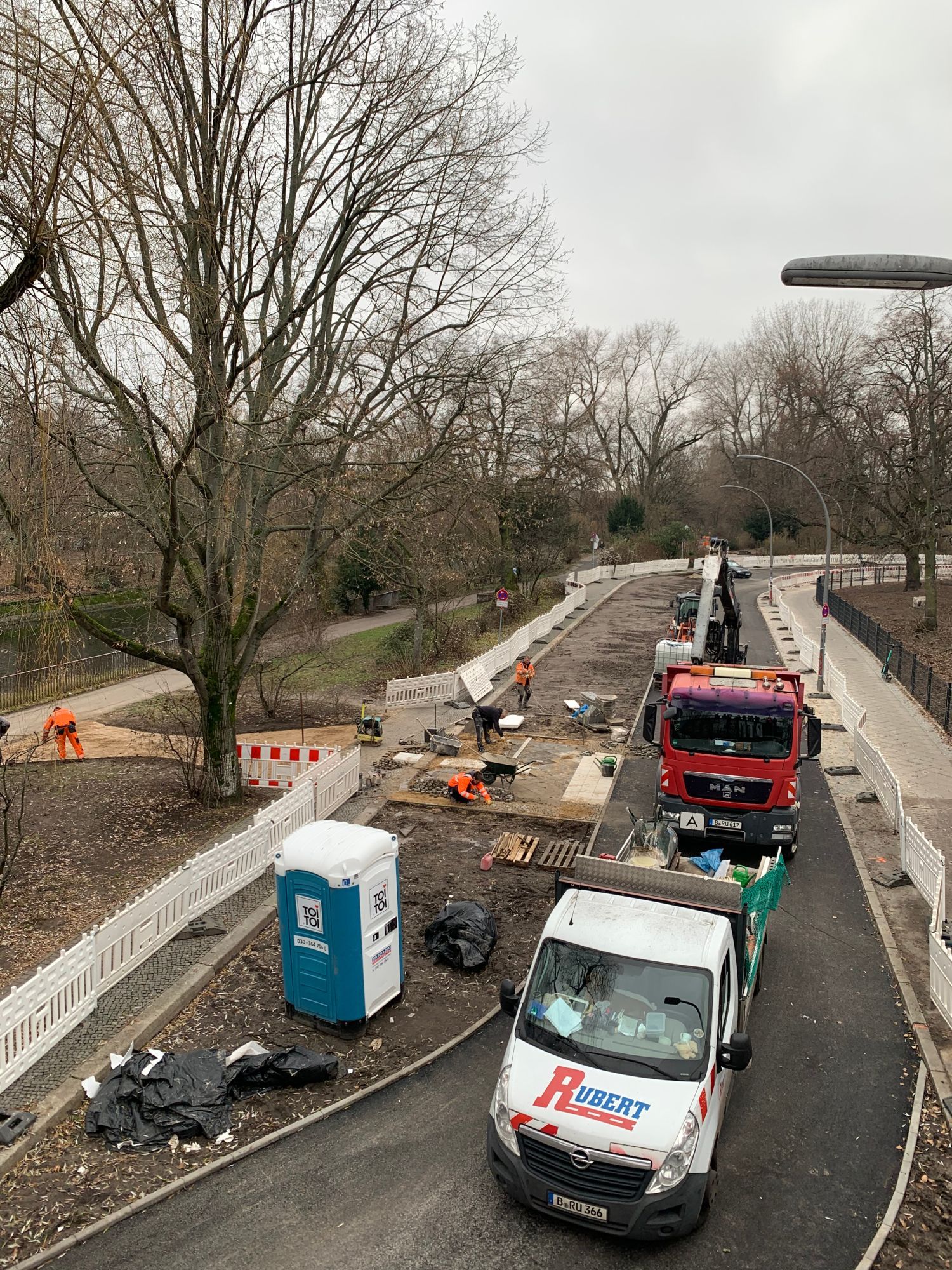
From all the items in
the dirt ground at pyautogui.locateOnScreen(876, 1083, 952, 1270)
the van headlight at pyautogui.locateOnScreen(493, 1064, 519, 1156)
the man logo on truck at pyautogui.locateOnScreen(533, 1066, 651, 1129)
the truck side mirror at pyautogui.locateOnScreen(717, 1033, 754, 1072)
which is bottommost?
the dirt ground at pyautogui.locateOnScreen(876, 1083, 952, 1270)

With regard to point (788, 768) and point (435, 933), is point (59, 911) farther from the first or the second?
point (788, 768)

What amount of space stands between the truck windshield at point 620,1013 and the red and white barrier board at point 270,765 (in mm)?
10123

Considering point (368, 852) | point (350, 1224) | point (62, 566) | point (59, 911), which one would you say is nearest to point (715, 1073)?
point (350, 1224)

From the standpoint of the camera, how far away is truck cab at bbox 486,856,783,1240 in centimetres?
582

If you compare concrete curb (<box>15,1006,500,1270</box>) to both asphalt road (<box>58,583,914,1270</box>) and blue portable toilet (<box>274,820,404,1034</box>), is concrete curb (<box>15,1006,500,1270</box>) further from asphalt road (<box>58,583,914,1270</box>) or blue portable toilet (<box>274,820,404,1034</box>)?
blue portable toilet (<box>274,820,404,1034</box>)

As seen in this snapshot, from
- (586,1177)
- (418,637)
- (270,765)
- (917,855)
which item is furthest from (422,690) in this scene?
(586,1177)

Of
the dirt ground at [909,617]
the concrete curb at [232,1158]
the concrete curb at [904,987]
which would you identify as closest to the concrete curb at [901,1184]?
the concrete curb at [904,987]

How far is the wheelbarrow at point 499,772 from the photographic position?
53.5ft

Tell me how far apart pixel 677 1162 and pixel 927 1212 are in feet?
6.76

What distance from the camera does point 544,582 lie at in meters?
50.6

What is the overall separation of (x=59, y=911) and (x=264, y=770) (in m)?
5.79

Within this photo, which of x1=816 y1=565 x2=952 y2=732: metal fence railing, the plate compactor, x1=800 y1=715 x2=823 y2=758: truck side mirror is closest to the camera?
x1=800 y1=715 x2=823 y2=758: truck side mirror

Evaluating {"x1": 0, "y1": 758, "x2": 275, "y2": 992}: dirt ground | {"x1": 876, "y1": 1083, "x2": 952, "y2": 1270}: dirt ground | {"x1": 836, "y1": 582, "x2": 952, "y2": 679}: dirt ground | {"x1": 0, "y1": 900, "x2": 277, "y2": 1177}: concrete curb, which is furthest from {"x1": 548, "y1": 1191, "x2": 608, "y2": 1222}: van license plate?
{"x1": 836, "y1": 582, "x2": 952, "y2": 679}: dirt ground

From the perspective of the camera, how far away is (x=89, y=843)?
13867 mm
